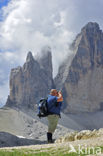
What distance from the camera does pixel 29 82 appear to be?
115 metres

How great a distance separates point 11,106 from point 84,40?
45023 millimetres

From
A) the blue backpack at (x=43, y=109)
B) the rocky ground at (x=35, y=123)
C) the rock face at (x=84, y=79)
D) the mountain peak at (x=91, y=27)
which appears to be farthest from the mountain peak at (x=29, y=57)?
the blue backpack at (x=43, y=109)

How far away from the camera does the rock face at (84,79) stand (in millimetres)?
118000

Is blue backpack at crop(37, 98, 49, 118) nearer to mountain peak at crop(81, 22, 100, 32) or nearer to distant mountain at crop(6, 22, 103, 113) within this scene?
distant mountain at crop(6, 22, 103, 113)

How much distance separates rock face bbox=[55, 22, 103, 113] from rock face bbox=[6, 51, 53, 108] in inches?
304

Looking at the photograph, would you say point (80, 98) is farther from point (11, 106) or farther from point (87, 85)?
point (11, 106)

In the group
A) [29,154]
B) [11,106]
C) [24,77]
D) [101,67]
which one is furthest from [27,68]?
[29,154]

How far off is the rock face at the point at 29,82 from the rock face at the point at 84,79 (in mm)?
7712

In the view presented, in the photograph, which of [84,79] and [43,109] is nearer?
[43,109]

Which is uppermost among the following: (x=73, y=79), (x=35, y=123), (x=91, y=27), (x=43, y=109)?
(x=91, y=27)

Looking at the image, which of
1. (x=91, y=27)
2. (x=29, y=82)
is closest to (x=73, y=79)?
(x=29, y=82)

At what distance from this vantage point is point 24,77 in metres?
116

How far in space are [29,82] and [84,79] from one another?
23544 millimetres

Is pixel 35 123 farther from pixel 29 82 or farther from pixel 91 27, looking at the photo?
pixel 91 27
